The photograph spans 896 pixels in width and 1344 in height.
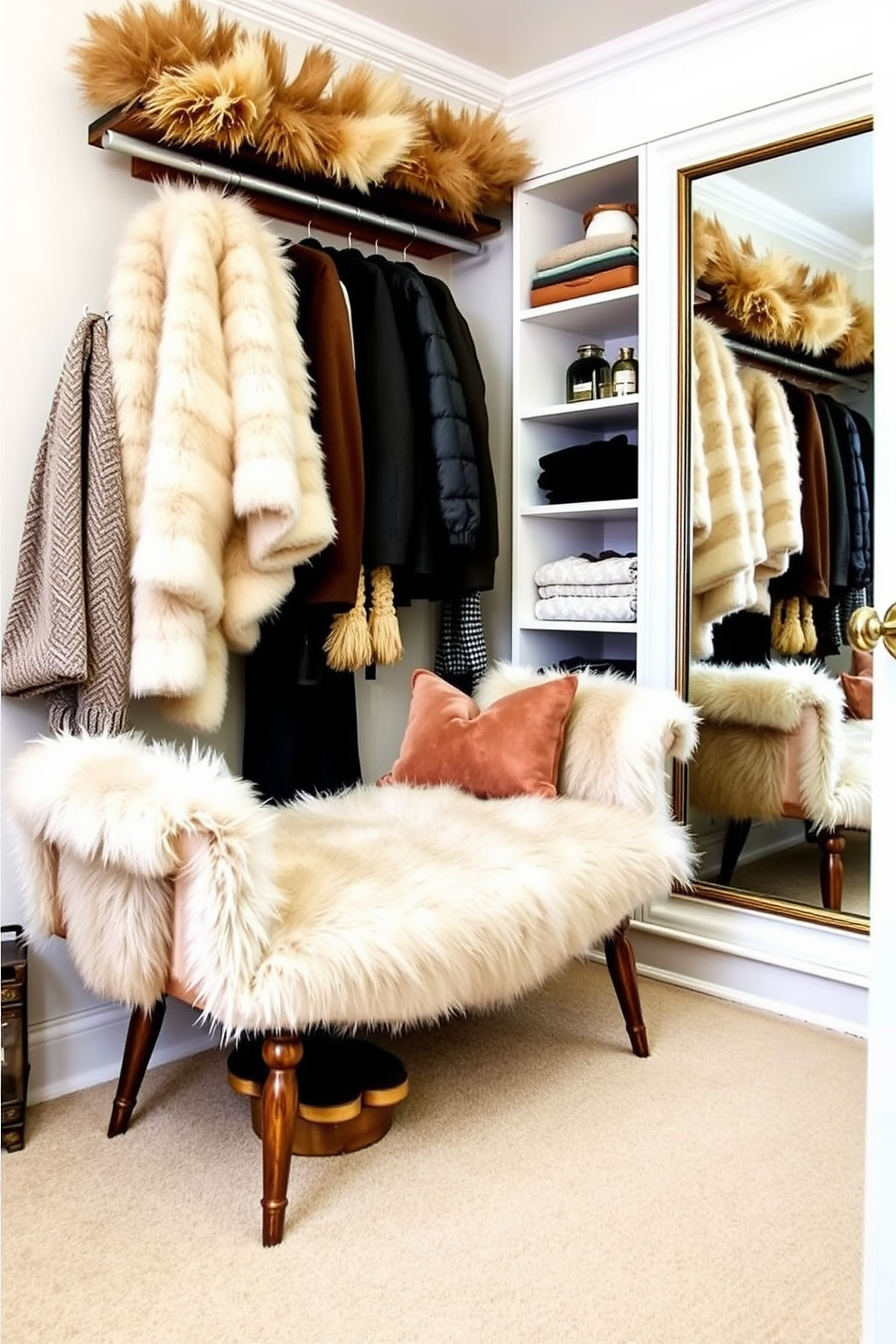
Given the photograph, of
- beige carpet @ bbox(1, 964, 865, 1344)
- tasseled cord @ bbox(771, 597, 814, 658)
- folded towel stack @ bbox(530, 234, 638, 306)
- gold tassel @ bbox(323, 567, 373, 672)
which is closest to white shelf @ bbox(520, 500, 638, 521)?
tasseled cord @ bbox(771, 597, 814, 658)

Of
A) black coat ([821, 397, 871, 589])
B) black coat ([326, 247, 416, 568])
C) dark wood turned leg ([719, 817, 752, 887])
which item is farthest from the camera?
dark wood turned leg ([719, 817, 752, 887])

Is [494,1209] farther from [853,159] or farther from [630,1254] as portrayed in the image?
[853,159]

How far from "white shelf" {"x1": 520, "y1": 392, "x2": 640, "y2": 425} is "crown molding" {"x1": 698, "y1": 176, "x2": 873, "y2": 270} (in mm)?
520

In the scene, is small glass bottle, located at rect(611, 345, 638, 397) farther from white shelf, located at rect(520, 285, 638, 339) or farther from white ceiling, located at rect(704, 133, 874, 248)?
white ceiling, located at rect(704, 133, 874, 248)

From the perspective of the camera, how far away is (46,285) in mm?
2490

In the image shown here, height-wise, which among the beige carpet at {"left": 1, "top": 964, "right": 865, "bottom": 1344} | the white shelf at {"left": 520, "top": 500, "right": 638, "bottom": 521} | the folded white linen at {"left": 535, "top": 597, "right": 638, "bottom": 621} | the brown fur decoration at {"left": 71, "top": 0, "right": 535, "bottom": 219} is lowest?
the beige carpet at {"left": 1, "top": 964, "right": 865, "bottom": 1344}

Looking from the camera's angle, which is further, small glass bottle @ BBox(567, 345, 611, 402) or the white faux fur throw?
small glass bottle @ BBox(567, 345, 611, 402)

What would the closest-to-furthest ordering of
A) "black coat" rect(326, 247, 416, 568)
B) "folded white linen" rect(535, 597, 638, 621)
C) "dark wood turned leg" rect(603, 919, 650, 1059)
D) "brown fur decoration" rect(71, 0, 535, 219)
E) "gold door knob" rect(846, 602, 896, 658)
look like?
1. "gold door knob" rect(846, 602, 896, 658)
2. "brown fur decoration" rect(71, 0, 535, 219)
3. "dark wood turned leg" rect(603, 919, 650, 1059)
4. "black coat" rect(326, 247, 416, 568)
5. "folded white linen" rect(535, 597, 638, 621)

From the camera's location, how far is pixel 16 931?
239cm

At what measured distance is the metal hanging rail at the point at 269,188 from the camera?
2496 mm

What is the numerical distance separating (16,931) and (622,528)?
212 centimetres

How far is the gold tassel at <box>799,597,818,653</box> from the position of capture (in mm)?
2826

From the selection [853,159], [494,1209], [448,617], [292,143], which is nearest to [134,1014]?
[494,1209]

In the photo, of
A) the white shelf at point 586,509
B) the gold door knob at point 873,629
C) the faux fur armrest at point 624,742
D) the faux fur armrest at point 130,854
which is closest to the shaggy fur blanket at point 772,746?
the faux fur armrest at point 624,742
